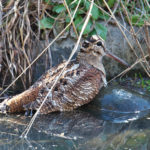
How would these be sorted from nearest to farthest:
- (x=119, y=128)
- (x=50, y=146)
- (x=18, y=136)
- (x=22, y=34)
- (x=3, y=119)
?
1. (x=50, y=146)
2. (x=18, y=136)
3. (x=119, y=128)
4. (x=3, y=119)
5. (x=22, y=34)

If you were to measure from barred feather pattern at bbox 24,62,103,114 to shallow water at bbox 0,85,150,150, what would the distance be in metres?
0.13

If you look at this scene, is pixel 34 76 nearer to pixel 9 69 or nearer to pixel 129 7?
pixel 9 69

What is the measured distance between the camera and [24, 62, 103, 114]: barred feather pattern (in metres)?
4.93

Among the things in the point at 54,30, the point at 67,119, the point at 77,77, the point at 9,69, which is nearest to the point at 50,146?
the point at 67,119

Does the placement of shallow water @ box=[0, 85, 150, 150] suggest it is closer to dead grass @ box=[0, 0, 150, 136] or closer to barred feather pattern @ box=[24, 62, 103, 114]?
barred feather pattern @ box=[24, 62, 103, 114]

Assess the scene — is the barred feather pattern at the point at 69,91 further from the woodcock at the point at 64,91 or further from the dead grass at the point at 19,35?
the dead grass at the point at 19,35

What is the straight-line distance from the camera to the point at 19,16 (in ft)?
18.7

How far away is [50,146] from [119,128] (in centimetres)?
103

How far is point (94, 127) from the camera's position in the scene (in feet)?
14.7

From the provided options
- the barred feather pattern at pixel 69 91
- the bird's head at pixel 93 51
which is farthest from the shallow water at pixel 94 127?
the bird's head at pixel 93 51

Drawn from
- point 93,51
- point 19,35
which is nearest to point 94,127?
point 93,51

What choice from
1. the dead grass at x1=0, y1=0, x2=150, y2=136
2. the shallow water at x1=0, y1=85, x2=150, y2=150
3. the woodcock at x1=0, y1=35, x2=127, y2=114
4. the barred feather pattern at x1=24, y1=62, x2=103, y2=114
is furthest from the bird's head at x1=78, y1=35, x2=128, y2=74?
Result: the dead grass at x1=0, y1=0, x2=150, y2=136

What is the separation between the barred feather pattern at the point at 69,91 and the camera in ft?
16.2

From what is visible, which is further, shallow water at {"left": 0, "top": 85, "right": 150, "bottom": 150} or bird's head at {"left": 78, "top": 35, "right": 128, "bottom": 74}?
bird's head at {"left": 78, "top": 35, "right": 128, "bottom": 74}
